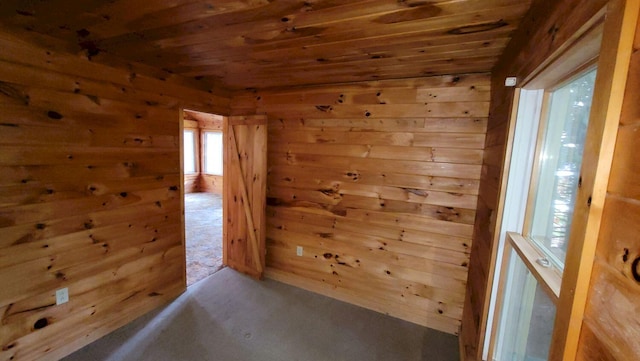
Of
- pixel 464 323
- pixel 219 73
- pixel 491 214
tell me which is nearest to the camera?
pixel 491 214

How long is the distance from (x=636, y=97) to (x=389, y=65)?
1.66 metres

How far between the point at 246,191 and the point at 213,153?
5716 mm

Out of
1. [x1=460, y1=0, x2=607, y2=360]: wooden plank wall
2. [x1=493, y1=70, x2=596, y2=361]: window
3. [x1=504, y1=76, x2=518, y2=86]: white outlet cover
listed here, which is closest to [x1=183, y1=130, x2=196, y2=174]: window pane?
[x1=460, y1=0, x2=607, y2=360]: wooden plank wall

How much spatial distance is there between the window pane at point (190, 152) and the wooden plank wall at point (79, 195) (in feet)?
19.6

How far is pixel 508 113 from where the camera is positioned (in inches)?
57.8

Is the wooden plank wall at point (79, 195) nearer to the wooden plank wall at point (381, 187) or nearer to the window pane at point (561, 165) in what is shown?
the wooden plank wall at point (381, 187)

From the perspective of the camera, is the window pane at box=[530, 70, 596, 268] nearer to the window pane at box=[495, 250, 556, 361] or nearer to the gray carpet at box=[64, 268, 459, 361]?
the window pane at box=[495, 250, 556, 361]

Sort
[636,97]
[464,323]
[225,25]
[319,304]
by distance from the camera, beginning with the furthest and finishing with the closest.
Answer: [319,304] < [464,323] < [225,25] < [636,97]

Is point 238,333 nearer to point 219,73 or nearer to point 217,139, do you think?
point 219,73

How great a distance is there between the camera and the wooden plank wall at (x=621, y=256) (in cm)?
51

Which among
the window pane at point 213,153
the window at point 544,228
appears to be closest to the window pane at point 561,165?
the window at point 544,228

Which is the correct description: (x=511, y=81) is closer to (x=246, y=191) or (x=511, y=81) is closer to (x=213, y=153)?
(x=246, y=191)

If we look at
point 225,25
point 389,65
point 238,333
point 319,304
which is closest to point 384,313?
point 319,304

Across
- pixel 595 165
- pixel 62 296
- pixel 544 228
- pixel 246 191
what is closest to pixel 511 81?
pixel 544 228
